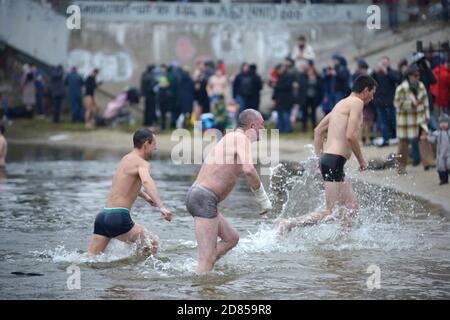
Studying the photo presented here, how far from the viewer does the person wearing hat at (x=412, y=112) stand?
19297 mm

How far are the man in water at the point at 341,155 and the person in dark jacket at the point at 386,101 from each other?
392 inches

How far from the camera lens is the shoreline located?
17.4 meters

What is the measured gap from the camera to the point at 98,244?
38.5 ft

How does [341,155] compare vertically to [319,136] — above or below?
below

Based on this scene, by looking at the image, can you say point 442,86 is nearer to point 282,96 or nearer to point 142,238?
point 282,96

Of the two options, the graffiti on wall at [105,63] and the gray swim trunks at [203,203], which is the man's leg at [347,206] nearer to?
the gray swim trunks at [203,203]

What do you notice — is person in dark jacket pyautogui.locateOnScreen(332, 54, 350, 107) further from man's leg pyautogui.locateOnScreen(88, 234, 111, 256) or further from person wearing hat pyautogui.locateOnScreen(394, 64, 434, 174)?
man's leg pyautogui.locateOnScreen(88, 234, 111, 256)

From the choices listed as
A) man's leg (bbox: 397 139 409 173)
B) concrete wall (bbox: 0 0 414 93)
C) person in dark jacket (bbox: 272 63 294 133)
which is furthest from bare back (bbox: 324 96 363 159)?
concrete wall (bbox: 0 0 414 93)

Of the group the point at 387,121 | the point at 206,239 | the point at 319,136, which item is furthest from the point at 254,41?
the point at 206,239

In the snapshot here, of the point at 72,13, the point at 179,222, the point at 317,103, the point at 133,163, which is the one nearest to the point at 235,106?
the point at 317,103

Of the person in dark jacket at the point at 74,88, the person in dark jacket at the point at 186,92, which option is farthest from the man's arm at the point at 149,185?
the person in dark jacket at the point at 74,88

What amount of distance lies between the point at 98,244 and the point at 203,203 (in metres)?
1.54

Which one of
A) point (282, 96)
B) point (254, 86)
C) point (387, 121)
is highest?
point (254, 86)

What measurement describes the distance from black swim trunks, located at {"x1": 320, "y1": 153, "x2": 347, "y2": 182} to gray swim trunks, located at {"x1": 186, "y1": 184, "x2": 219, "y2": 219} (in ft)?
8.15
